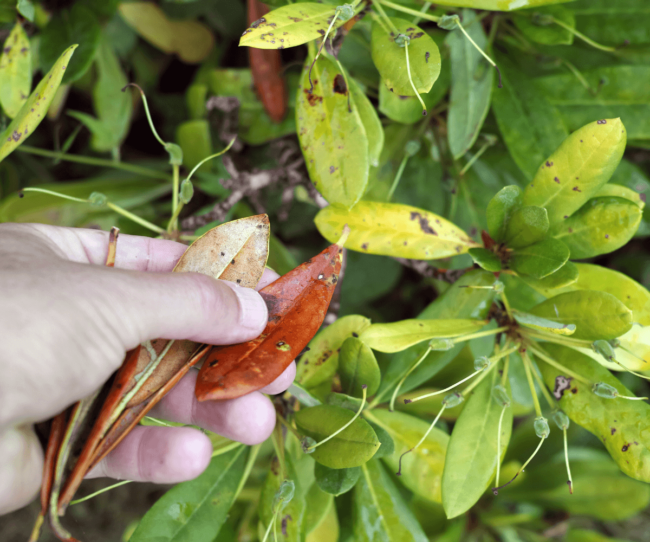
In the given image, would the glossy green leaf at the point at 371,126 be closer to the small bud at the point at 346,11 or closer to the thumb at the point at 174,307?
the small bud at the point at 346,11

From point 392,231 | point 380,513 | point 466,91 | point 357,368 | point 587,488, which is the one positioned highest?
point 466,91

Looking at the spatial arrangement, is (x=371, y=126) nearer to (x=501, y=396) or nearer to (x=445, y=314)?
(x=445, y=314)

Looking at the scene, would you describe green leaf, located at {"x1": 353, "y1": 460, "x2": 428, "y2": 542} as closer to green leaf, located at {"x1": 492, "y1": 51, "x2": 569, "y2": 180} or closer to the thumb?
the thumb

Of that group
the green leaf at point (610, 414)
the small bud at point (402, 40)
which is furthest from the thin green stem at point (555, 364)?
the small bud at point (402, 40)

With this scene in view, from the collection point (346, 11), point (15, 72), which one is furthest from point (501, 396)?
point (15, 72)

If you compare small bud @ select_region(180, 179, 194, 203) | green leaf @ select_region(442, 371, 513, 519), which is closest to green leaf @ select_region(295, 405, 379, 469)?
green leaf @ select_region(442, 371, 513, 519)

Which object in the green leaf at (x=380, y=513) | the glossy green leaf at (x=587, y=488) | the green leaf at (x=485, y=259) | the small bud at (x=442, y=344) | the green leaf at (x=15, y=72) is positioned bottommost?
the glossy green leaf at (x=587, y=488)
